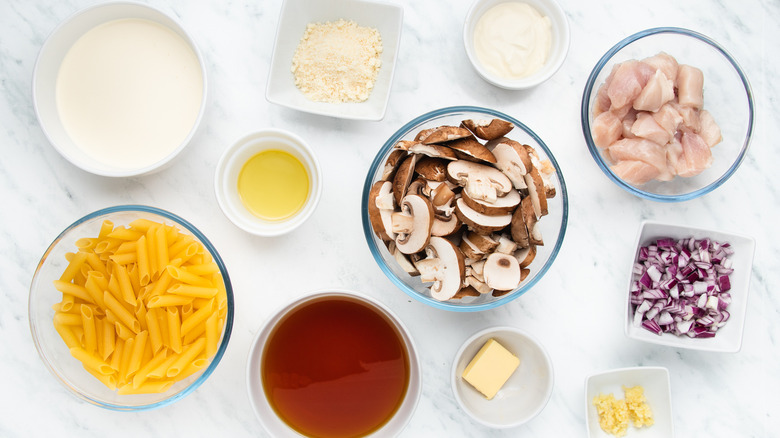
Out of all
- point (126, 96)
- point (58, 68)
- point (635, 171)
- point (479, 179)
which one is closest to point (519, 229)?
point (479, 179)

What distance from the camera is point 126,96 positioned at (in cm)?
145

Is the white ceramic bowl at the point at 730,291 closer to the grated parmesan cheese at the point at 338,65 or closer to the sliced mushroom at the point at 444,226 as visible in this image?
the sliced mushroom at the point at 444,226

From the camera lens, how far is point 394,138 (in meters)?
1.35

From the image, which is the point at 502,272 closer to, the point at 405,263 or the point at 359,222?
the point at 405,263

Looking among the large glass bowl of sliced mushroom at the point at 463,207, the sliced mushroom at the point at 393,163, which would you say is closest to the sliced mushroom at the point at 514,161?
the large glass bowl of sliced mushroom at the point at 463,207

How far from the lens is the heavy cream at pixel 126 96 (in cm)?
145

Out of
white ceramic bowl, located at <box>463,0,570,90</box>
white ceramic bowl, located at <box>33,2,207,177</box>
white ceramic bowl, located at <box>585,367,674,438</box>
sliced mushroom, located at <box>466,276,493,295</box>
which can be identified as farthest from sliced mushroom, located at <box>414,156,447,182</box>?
white ceramic bowl, located at <box>585,367,674,438</box>

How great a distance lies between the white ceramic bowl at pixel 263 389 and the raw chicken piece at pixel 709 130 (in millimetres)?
904

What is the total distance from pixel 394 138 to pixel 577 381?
829 millimetres

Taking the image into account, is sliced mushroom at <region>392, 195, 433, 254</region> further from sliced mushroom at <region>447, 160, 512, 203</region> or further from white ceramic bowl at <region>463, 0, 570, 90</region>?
white ceramic bowl at <region>463, 0, 570, 90</region>

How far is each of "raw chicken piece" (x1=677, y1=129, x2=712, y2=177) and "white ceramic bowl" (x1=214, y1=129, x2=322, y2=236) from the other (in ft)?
2.97

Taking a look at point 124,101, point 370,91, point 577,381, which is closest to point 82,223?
point 124,101

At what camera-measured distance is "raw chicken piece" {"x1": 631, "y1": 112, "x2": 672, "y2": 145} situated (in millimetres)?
1390

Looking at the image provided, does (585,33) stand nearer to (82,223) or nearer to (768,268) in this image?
(768,268)
